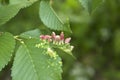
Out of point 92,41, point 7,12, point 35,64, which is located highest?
point 7,12

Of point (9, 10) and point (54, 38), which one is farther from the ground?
point (9, 10)

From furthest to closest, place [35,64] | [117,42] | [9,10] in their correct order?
[117,42] → [9,10] → [35,64]

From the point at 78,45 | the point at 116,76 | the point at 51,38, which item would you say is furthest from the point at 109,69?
the point at 51,38

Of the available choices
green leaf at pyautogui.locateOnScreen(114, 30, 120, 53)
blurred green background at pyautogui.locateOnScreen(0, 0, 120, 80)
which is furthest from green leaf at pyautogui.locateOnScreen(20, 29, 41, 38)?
green leaf at pyautogui.locateOnScreen(114, 30, 120, 53)

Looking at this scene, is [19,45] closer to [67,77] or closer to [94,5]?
[94,5]

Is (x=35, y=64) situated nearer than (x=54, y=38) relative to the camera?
Yes

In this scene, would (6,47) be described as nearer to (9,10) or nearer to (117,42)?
(9,10)

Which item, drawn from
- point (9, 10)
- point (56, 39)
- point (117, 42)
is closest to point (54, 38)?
point (56, 39)

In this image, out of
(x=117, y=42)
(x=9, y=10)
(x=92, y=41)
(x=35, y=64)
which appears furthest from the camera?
(x=92, y=41)
